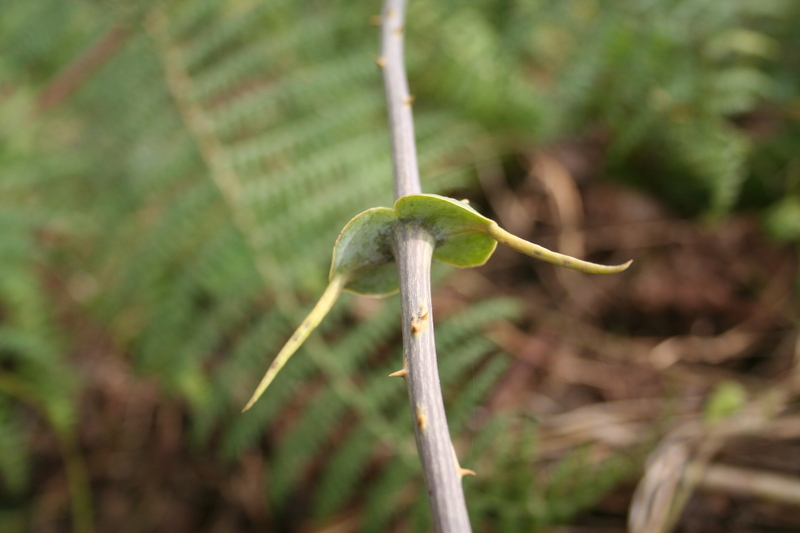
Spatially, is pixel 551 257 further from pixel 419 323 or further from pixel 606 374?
pixel 606 374

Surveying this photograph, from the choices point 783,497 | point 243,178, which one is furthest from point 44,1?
point 783,497

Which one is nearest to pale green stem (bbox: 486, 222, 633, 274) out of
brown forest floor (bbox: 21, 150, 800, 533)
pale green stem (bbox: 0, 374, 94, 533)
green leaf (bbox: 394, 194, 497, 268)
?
green leaf (bbox: 394, 194, 497, 268)

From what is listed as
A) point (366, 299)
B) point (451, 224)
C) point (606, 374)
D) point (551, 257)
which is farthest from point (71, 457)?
point (551, 257)

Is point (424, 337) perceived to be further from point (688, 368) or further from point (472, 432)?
point (688, 368)

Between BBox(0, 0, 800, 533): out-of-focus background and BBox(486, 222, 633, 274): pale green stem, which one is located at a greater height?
BBox(0, 0, 800, 533): out-of-focus background

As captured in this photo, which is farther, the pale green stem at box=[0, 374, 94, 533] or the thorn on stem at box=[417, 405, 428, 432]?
the pale green stem at box=[0, 374, 94, 533]

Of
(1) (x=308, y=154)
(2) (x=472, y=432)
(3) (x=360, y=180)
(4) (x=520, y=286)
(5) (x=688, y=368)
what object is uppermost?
(1) (x=308, y=154)

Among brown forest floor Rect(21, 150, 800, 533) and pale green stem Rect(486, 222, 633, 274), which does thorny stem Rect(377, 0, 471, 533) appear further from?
brown forest floor Rect(21, 150, 800, 533)

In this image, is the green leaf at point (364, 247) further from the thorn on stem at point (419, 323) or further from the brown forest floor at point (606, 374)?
the brown forest floor at point (606, 374)
